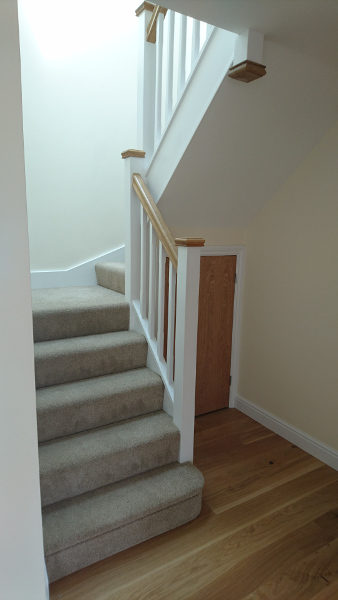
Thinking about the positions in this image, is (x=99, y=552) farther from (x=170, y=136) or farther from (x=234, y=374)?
(x=170, y=136)

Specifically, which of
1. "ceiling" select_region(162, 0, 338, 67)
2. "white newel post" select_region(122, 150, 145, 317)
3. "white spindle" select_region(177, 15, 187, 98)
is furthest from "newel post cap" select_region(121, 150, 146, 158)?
A: "ceiling" select_region(162, 0, 338, 67)

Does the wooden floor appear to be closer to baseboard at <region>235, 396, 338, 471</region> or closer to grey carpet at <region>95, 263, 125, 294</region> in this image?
baseboard at <region>235, 396, 338, 471</region>

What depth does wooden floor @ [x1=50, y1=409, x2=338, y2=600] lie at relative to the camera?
1.65m

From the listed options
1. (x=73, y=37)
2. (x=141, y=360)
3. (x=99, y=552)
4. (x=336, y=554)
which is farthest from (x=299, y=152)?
(x=99, y=552)

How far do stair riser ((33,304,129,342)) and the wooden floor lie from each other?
1.06 m

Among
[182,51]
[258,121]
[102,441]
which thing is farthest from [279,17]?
[102,441]

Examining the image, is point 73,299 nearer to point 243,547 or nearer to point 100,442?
point 100,442

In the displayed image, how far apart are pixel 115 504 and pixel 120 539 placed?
0.15 m

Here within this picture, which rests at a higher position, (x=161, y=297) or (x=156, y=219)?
(x=156, y=219)

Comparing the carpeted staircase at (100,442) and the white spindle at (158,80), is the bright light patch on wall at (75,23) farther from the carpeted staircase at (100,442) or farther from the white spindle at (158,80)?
the carpeted staircase at (100,442)

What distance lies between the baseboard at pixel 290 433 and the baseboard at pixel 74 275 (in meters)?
1.60

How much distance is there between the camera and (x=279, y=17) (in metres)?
1.50

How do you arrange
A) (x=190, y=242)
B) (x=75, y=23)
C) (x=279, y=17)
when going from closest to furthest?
(x=279, y=17), (x=190, y=242), (x=75, y=23)

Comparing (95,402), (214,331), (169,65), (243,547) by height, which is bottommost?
(243,547)
